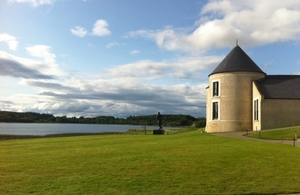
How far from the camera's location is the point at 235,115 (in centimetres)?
4116

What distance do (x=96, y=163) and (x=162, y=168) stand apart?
2.99 metres

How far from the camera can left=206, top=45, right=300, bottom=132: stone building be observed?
123 feet

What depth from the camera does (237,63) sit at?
41969mm

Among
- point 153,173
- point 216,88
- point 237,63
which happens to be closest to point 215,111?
point 216,88

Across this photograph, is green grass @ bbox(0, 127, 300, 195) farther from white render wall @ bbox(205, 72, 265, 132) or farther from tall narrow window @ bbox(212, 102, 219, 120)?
tall narrow window @ bbox(212, 102, 219, 120)

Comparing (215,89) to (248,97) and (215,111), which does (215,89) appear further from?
(248,97)

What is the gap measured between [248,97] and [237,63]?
4549 millimetres

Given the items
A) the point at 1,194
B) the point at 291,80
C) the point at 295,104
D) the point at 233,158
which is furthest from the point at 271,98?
the point at 1,194

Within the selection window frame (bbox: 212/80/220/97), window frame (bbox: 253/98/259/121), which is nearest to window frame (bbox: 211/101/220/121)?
window frame (bbox: 212/80/220/97)

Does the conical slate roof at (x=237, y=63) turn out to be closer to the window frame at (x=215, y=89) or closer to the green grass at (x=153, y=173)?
the window frame at (x=215, y=89)

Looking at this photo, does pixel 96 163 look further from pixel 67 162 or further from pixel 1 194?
pixel 1 194

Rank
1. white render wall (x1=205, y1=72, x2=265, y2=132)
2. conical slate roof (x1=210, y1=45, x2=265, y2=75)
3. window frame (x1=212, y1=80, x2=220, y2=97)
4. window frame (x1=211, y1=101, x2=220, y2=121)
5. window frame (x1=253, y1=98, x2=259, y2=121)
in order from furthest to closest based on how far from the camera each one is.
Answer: window frame (x1=212, y1=80, x2=220, y2=97) → window frame (x1=211, y1=101, x2=220, y2=121) → conical slate roof (x1=210, y1=45, x2=265, y2=75) → white render wall (x1=205, y1=72, x2=265, y2=132) → window frame (x1=253, y1=98, x2=259, y2=121)

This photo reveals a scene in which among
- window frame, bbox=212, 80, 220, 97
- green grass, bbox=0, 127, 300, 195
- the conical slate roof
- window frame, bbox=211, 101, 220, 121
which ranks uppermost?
the conical slate roof

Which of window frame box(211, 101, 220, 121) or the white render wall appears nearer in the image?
the white render wall
